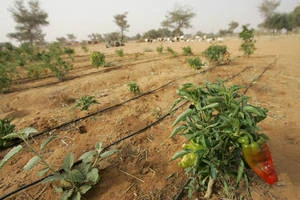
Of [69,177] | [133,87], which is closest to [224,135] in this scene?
[69,177]

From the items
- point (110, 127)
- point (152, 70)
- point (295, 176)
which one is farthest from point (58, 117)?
point (152, 70)

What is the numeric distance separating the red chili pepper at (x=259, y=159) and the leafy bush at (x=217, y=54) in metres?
5.28

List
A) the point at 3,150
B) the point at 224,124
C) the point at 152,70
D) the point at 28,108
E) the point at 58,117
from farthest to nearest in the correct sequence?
1. the point at 152,70
2. the point at 28,108
3. the point at 58,117
4. the point at 3,150
5. the point at 224,124

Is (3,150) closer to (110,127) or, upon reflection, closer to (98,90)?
(110,127)

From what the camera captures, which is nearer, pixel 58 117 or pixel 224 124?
pixel 224 124

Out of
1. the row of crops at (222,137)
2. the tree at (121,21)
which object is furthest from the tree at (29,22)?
the row of crops at (222,137)

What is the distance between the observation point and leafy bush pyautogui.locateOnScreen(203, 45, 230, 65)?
570 cm

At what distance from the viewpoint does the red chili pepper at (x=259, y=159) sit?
0.99m

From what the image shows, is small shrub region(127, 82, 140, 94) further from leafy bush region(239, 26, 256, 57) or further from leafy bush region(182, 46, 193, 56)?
leafy bush region(182, 46, 193, 56)

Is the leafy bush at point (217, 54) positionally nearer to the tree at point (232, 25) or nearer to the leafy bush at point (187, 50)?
the leafy bush at point (187, 50)

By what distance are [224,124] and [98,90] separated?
3.49 m

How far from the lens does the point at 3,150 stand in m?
2.00

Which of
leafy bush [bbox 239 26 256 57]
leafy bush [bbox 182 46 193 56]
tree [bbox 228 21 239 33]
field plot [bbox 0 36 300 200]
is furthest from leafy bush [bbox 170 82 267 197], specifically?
tree [bbox 228 21 239 33]

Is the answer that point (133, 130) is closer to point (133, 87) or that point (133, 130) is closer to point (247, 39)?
point (133, 87)
